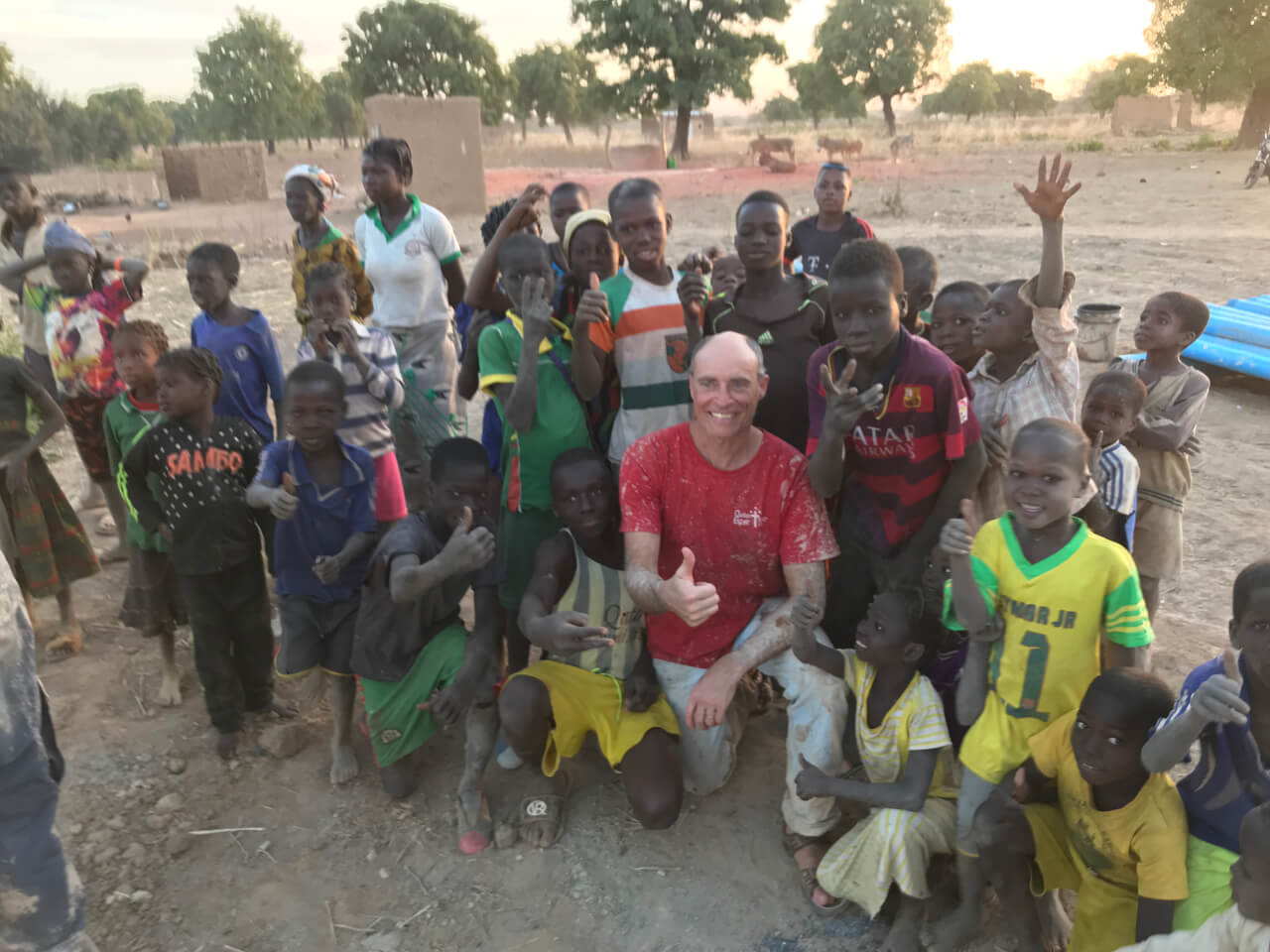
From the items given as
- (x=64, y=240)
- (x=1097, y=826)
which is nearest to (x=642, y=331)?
(x=1097, y=826)

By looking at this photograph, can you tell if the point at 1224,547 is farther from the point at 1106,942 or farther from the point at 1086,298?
the point at 1086,298

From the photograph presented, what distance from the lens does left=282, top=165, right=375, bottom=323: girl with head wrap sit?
14.4 feet

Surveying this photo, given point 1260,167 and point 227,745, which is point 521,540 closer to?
point 227,745

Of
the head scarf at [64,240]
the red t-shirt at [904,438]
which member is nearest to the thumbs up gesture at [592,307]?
the red t-shirt at [904,438]

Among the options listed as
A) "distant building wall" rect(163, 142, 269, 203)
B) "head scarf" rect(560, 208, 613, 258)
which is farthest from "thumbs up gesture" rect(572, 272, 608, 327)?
"distant building wall" rect(163, 142, 269, 203)

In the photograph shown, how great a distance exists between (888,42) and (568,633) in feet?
149

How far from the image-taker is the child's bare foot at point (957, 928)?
2.40 metres

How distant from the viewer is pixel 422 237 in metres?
4.45

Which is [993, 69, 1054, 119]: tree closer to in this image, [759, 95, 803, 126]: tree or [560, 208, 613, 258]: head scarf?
[759, 95, 803, 126]: tree

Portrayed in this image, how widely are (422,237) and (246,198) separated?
19.8 meters

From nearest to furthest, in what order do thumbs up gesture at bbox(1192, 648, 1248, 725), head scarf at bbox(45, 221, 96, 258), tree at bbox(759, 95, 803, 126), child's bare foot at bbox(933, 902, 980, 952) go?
thumbs up gesture at bbox(1192, 648, 1248, 725)
child's bare foot at bbox(933, 902, 980, 952)
head scarf at bbox(45, 221, 96, 258)
tree at bbox(759, 95, 803, 126)

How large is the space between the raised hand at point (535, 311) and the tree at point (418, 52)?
1465 inches

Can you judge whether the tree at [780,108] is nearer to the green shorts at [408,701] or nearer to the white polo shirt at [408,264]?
the white polo shirt at [408,264]

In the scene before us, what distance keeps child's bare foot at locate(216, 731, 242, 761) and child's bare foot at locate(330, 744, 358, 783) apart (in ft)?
1.32
